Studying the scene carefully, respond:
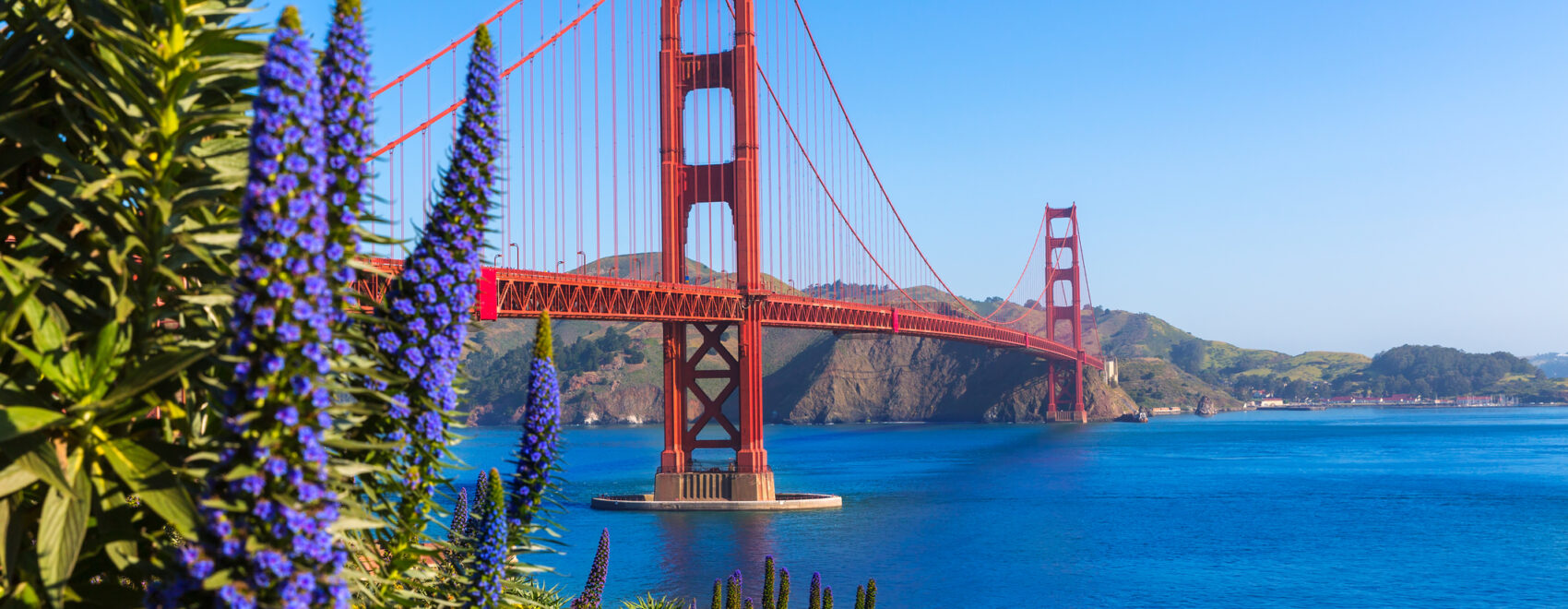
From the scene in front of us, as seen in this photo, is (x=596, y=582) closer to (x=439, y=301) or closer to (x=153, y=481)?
(x=439, y=301)

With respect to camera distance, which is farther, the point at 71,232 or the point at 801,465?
the point at 801,465

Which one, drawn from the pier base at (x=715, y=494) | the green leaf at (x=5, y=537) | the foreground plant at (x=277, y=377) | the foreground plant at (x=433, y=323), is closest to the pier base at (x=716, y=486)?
the pier base at (x=715, y=494)

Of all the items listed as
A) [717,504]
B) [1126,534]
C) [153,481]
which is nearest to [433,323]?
[153,481]

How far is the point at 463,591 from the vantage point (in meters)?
7.47

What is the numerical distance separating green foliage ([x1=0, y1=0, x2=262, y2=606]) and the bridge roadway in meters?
24.5

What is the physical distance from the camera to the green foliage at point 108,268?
536cm

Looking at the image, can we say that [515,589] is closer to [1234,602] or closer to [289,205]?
[289,205]

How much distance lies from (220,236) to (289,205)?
40.9 inches

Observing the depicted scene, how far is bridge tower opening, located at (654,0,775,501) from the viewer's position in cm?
6831

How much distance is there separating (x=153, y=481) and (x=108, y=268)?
1.19 metres

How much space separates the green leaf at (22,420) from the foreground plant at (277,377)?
3.03 feet

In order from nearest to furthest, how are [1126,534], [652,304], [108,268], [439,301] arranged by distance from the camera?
[108,268] → [439,301] → [652,304] → [1126,534]

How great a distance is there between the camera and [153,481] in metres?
5.43

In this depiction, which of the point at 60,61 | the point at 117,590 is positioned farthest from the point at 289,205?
the point at 117,590
